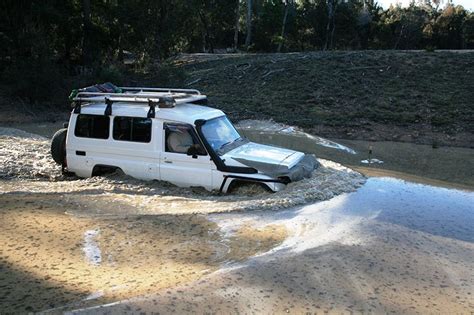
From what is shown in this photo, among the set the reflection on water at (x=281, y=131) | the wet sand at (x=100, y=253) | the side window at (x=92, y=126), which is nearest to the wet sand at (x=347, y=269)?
the wet sand at (x=100, y=253)

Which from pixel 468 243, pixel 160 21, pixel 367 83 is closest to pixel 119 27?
pixel 160 21

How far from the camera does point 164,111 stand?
8695 mm

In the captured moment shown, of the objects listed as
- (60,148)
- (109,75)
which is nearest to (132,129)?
(60,148)

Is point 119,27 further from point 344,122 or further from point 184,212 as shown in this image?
point 184,212

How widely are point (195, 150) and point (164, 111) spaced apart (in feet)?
3.19

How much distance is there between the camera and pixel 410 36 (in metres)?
52.0

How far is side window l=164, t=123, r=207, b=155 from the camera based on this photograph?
836 centimetres

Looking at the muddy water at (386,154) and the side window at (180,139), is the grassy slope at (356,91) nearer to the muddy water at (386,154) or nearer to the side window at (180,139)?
the muddy water at (386,154)

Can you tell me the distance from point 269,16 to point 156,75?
3007 cm

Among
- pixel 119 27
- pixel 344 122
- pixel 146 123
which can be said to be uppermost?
pixel 119 27

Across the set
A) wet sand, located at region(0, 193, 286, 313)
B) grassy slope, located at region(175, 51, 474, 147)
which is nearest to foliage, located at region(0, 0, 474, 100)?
grassy slope, located at region(175, 51, 474, 147)

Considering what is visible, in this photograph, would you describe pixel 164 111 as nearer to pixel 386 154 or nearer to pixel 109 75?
pixel 386 154

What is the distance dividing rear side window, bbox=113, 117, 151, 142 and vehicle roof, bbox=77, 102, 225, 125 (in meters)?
0.09

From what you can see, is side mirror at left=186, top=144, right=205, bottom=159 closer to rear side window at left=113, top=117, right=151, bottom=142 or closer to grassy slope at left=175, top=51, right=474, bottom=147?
rear side window at left=113, top=117, right=151, bottom=142
